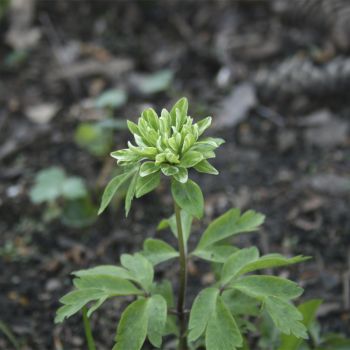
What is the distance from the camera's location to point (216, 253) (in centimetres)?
194

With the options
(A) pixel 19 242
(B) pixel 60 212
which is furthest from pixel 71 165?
(A) pixel 19 242

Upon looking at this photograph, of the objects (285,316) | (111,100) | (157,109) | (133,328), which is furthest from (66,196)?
(285,316)

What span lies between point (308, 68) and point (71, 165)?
173 cm

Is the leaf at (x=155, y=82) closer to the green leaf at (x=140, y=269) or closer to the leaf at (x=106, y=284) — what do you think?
the green leaf at (x=140, y=269)

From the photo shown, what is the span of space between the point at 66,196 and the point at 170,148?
5.08 feet

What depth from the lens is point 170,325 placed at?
200 centimetres

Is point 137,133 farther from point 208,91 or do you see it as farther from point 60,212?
point 208,91

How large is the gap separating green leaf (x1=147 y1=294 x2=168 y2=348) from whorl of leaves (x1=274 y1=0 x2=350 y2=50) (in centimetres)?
272

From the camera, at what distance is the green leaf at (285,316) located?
5.45ft

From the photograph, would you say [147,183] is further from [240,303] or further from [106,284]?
[240,303]

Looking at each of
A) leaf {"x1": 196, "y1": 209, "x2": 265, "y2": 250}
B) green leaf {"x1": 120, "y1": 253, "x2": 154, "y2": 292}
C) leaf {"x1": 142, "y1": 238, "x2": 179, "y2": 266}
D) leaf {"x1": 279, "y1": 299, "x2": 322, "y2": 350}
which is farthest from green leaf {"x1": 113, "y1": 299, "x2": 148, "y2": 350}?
leaf {"x1": 279, "y1": 299, "x2": 322, "y2": 350}

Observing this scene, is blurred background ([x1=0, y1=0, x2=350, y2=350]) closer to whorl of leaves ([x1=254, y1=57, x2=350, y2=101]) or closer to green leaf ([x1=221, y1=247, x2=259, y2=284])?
whorl of leaves ([x1=254, y1=57, x2=350, y2=101])

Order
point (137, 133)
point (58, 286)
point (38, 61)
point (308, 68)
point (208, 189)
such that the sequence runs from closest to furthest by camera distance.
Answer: point (137, 133), point (58, 286), point (208, 189), point (308, 68), point (38, 61)

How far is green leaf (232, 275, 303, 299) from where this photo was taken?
1701 mm
